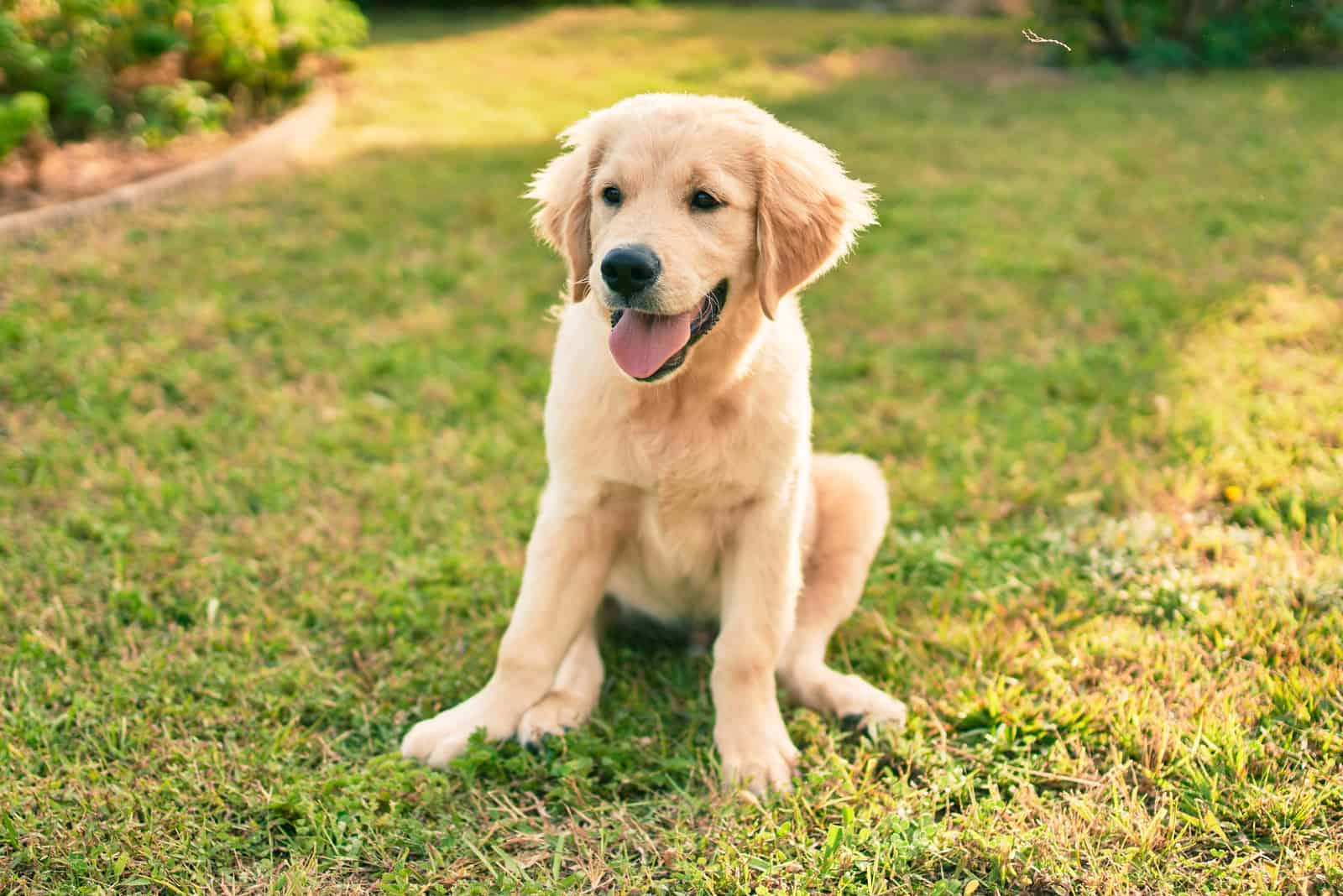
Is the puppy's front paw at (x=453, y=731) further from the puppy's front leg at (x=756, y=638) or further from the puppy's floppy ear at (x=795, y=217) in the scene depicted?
the puppy's floppy ear at (x=795, y=217)

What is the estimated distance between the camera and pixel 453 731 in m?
2.61

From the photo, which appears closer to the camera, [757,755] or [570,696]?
[757,755]

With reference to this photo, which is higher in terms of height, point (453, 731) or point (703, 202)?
point (703, 202)

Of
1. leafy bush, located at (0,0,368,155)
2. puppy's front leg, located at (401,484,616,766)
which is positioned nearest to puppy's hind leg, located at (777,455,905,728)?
puppy's front leg, located at (401,484,616,766)

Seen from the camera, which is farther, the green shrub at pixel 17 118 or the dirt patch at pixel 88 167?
the dirt patch at pixel 88 167

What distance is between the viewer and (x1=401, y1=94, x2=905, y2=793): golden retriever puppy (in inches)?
98.5

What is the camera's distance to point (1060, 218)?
664 centimetres

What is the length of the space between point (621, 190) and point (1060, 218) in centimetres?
485

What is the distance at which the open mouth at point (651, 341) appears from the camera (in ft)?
7.96

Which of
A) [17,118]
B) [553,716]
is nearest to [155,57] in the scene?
[17,118]

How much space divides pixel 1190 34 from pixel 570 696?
35.5ft

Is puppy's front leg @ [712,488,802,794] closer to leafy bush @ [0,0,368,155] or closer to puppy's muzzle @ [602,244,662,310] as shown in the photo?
puppy's muzzle @ [602,244,662,310]

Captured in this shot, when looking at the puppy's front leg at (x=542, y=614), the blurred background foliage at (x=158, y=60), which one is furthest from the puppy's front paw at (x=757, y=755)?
the blurred background foliage at (x=158, y=60)

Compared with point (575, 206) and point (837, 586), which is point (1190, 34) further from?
point (575, 206)
